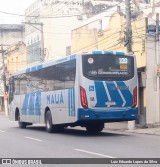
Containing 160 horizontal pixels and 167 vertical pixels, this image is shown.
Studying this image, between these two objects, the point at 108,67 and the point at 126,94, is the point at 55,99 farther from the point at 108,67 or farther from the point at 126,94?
the point at 126,94

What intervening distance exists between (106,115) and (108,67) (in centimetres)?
194

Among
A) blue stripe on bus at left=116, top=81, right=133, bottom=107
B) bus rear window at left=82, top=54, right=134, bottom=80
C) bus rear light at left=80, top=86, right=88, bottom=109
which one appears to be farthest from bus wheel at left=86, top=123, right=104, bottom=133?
bus rear window at left=82, top=54, right=134, bottom=80

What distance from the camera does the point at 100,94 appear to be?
726 inches

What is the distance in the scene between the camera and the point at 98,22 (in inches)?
1703

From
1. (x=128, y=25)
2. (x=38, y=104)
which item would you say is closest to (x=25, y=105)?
(x=38, y=104)

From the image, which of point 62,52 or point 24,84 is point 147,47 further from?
point 62,52

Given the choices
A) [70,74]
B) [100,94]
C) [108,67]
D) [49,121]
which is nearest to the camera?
[100,94]

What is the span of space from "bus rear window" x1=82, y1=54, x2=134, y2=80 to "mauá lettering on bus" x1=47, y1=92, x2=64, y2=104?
2307 mm

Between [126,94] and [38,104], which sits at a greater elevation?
[126,94]

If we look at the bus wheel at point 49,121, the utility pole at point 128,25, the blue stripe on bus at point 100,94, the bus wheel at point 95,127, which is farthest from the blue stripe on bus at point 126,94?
the utility pole at point 128,25

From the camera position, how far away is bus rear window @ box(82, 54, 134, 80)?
1841 centimetres

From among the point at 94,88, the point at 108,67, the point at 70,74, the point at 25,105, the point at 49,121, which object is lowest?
the point at 49,121

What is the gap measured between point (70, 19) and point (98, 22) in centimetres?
1209

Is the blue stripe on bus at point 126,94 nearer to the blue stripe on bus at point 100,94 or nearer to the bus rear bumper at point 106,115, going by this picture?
the bus rear bumper at point 106,115
